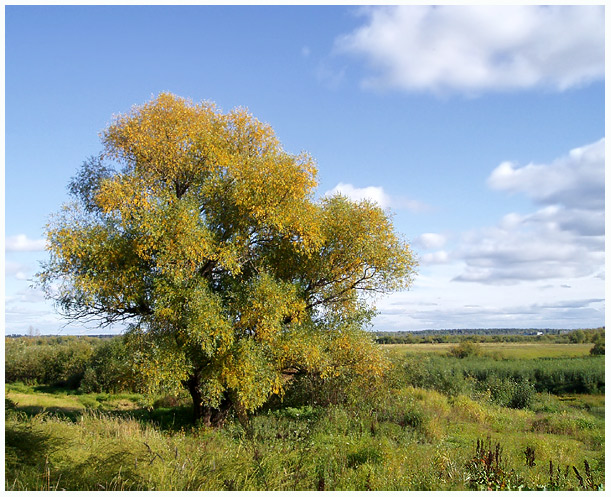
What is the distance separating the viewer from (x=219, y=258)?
1573cm

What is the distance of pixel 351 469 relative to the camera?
10047 mm

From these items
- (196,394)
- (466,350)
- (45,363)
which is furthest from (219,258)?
(466,350)

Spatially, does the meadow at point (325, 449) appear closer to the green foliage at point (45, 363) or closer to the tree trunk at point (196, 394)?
the tree trunk at point (196, 394)

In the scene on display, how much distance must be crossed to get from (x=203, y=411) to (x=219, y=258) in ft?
21.2

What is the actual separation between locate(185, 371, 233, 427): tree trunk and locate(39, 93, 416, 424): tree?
0.26 ft

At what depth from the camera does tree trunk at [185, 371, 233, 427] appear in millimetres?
17578

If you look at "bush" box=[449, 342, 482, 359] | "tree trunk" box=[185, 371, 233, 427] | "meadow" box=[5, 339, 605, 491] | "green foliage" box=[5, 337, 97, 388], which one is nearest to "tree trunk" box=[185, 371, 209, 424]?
"tree trunk" box=[185, 371, 233, 427]

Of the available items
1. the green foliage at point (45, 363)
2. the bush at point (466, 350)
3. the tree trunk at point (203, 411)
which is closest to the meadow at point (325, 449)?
the tree trunk at point (203, 411)

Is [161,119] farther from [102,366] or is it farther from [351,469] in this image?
[102,366]

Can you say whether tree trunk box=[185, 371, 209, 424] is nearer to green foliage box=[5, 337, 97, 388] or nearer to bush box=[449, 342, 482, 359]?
green foliage box=[5, 337, 97, 388]

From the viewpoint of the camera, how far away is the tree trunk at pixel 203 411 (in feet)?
57.7

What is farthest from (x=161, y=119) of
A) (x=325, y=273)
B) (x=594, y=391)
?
(x=594, y=391)
